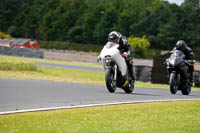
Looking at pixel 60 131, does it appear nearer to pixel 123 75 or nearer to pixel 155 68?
pixel 123 75

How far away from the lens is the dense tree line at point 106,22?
86438mm

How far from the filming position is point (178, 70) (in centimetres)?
1402

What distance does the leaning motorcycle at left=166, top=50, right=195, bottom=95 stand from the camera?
44.9ft

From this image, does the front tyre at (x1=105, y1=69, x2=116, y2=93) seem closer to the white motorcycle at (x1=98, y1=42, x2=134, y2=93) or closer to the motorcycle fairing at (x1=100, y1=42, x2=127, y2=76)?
the white motorcycle at (x1=98, y1=42, x2=134, y2=93)

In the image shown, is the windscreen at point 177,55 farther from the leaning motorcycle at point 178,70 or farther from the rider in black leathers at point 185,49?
the rider in black leathers at point 185,49

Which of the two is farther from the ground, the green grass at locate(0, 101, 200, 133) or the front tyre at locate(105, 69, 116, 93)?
the front tyre at locate(105, 69, 116, 93)

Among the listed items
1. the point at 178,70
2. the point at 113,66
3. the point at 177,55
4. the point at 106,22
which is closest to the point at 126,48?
the point at 113,66

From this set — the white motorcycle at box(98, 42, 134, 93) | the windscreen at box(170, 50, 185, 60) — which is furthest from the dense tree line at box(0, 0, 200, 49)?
the white motorcycle at box(98, 42, 134, 93)

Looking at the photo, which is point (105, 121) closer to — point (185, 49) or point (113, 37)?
point (113, 37)

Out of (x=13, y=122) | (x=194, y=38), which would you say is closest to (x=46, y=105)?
(x=13, y=122)

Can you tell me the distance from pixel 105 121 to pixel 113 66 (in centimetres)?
498

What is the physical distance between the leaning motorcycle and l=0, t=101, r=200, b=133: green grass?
15.1 ft

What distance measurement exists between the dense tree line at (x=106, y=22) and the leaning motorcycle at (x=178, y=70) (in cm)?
6730

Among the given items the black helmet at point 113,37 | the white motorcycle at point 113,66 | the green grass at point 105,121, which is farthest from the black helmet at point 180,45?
the green grass at point 105,121
